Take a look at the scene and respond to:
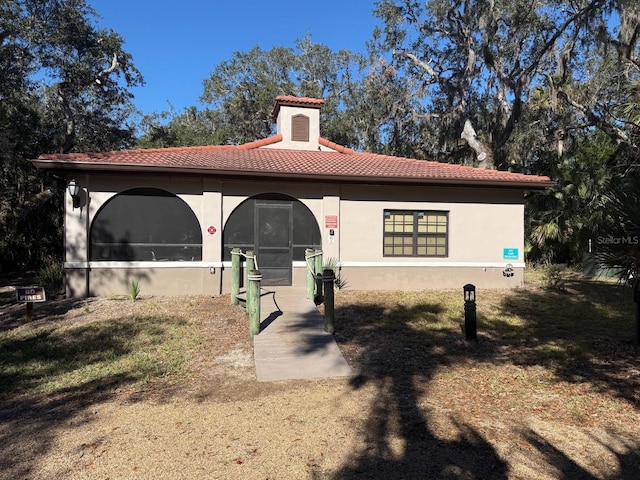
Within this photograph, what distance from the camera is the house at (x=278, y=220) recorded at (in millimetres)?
11320

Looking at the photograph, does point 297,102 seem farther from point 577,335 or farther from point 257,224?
point 577,335

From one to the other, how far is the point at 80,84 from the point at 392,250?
17.3 meters

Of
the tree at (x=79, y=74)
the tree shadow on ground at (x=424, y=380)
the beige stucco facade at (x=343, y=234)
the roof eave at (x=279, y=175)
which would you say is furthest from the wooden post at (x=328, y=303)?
the tree at (x=79, y=74)

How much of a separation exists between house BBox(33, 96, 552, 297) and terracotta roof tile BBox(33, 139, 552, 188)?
0.04 m

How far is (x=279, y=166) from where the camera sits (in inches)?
479

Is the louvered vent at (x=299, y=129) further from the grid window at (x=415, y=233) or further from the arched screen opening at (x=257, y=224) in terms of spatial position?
the grid window at (x=415, y=233)

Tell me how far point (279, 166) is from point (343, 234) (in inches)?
96.5

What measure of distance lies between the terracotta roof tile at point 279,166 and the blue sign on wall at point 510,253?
1836 mm

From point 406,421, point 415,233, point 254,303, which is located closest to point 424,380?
point 406,421

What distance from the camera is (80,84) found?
2150 cm

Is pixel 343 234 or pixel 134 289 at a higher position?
pixel 343 234

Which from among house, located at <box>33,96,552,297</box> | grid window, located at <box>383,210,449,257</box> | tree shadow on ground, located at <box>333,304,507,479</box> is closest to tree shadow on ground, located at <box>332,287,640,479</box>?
tree shadow on ground, located at <box>333,304,507,479</box>

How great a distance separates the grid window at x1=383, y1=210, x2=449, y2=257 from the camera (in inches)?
505

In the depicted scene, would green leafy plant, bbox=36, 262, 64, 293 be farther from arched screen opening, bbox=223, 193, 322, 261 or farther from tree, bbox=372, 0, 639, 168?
tree, bbox=372, 0, 639, 168
